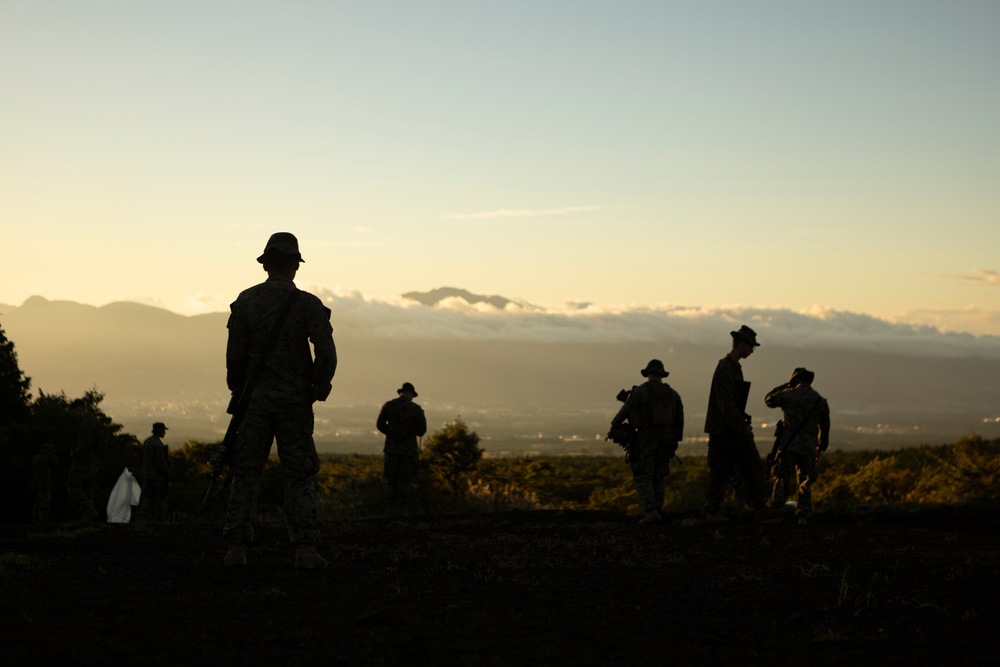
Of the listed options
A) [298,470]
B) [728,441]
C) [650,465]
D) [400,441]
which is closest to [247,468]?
[298,470]

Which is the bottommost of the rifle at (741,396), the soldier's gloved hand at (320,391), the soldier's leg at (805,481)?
the soldier's leg at (805,481)

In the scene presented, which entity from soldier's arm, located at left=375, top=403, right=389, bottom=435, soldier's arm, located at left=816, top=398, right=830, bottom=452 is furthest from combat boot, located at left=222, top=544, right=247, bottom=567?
soldier's arm, located at left=375, top=403, right=389, bottom=435

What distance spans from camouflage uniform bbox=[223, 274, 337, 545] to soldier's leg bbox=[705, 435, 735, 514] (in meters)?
6.46

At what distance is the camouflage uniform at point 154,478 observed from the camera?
20.1 metres

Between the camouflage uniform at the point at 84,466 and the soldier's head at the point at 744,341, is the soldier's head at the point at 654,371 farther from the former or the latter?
the camouflage uniform at the point at 84,466

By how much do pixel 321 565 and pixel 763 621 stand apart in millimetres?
4004

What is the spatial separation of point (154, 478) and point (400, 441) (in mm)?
4705

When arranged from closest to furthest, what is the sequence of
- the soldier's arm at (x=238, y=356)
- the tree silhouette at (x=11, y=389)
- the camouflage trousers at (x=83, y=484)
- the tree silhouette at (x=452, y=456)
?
the soldier's arm at (x=238, y=356) → the camouflage trousers at (x=83, y=484) → the tree silhouette at (x=452, y=456) → the tree silhouette at (x=11, y=389)

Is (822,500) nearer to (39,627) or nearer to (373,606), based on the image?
(373,606)

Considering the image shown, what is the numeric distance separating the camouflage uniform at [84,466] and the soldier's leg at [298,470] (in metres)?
11.6

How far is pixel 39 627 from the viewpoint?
20.7 feet

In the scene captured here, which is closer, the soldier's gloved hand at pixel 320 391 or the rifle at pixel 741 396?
the soldier's gloved hand at pixel 320 391

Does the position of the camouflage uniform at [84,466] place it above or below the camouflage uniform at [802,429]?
below

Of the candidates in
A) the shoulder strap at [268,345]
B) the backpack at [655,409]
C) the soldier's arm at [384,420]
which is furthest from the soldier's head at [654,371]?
the shoulder strap at [268,345]
